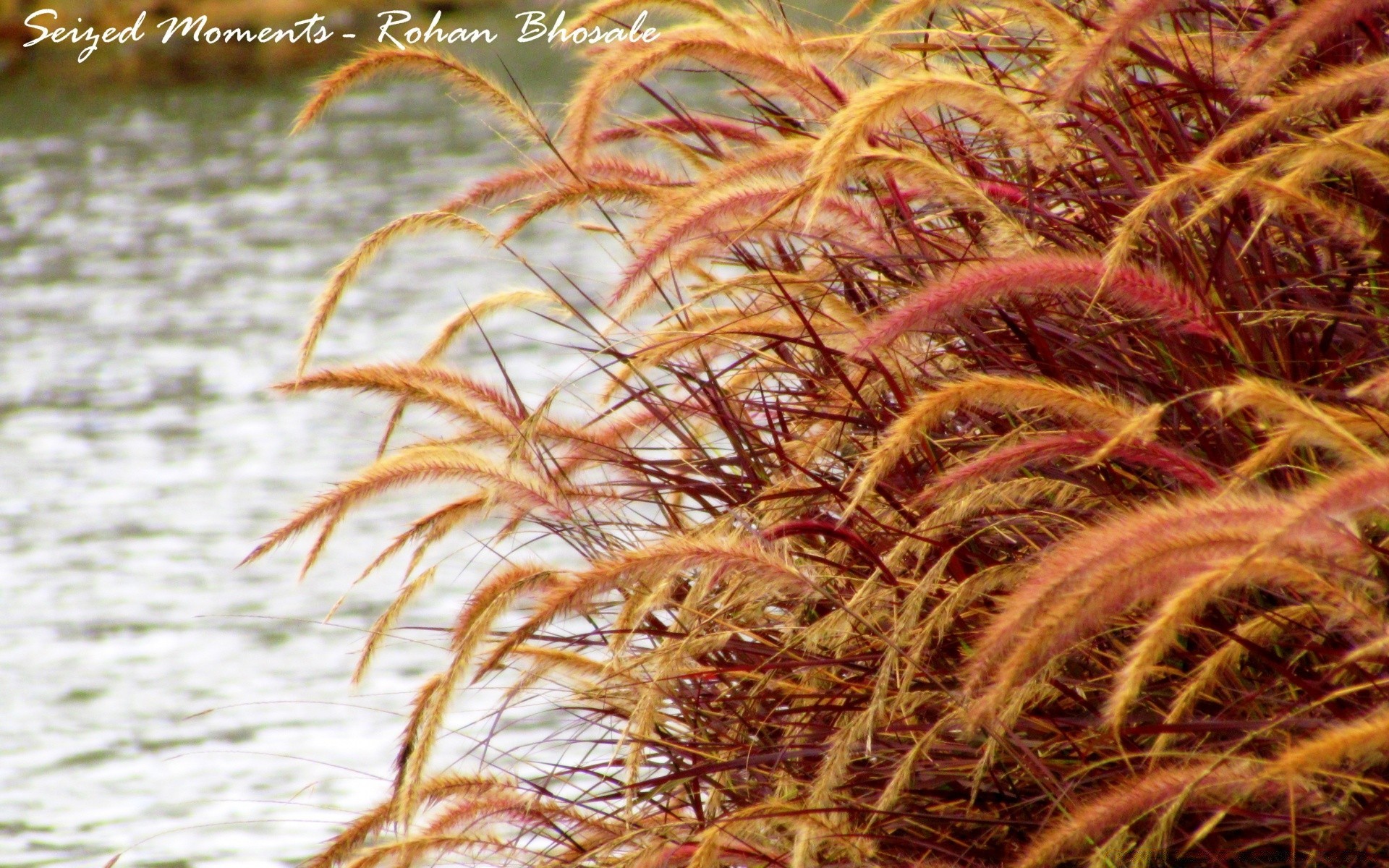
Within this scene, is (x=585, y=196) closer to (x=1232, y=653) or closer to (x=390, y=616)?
(x=390, y=616)

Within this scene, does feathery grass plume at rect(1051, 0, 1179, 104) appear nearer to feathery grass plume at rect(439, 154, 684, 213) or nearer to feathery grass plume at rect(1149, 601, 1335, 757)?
feathery grass plume at rect(1149, 601, 1335, 757)

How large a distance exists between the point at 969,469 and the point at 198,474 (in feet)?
21.9

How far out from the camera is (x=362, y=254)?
270 centimetres

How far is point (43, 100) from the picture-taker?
20.4m

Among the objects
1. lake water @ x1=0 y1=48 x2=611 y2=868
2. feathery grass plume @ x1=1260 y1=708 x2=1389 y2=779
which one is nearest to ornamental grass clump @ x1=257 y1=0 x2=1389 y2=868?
feathery grass plume @ x1=1260 y1=708 x2=1389 y2=779

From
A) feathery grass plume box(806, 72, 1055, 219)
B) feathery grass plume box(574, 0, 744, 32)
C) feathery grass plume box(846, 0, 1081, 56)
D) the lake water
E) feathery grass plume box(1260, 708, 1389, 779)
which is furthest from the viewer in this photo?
the lake water

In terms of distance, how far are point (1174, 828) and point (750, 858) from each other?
21.2 inches

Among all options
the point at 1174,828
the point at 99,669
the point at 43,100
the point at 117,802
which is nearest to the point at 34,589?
the point at 99,669

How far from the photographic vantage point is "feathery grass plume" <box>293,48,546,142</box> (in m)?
2.67

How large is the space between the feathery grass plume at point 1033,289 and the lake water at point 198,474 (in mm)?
1269

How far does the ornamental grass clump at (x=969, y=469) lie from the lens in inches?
67.4

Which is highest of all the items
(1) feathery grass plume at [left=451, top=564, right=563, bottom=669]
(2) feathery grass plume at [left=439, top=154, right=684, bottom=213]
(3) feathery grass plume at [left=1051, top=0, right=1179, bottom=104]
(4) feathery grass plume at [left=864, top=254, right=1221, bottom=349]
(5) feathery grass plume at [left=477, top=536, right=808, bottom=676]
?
(3) feathery grass plume at [left=1051, top=0, right=1179, bottom=104]

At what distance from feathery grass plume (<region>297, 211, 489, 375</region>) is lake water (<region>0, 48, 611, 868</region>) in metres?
0.25

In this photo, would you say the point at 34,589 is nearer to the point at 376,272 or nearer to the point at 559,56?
the point at 376,272
